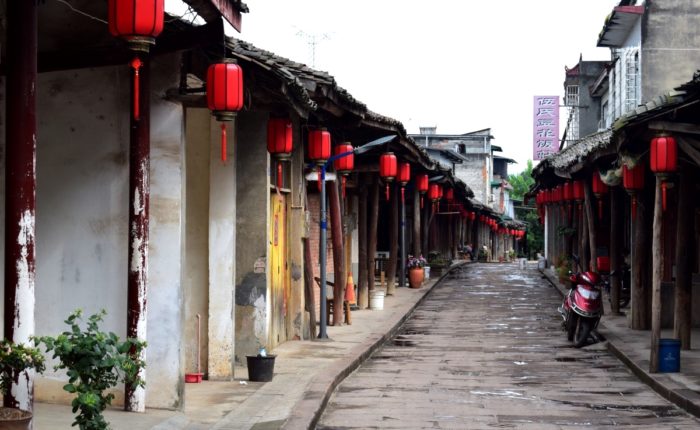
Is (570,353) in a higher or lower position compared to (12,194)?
lower

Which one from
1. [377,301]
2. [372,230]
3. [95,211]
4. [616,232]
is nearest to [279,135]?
[95,211]

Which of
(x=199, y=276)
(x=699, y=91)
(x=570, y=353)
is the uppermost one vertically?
(x=699, y=91)

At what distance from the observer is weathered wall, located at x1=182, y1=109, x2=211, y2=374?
550 inches

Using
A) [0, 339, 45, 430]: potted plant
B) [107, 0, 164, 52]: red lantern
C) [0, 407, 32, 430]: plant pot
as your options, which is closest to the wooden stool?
[107, 0, 164, 52]: red lantern

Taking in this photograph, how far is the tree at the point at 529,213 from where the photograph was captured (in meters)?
89.4

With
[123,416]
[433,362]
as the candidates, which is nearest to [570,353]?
[433,362]

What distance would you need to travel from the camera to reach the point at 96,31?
34.9ft

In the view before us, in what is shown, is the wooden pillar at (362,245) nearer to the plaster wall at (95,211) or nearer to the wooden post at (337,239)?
the wooden post at (337,239)

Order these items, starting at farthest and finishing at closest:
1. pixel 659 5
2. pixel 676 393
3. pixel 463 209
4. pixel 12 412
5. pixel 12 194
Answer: pixel 463 209, pixel 659 5, pixel 676 393, pixel 12 194, pixel 12 412

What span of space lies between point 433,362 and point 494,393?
3.51 metres

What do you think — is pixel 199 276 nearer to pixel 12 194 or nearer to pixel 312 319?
pixel 312 319

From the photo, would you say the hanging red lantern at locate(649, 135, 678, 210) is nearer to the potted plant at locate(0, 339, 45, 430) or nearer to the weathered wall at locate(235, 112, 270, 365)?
the weathered wall at locate(235, 112, 270, 365)

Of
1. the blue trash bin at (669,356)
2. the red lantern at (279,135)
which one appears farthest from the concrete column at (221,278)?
the blue trash bin at (669,356)

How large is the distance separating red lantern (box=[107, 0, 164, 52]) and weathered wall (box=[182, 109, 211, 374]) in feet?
20.0
